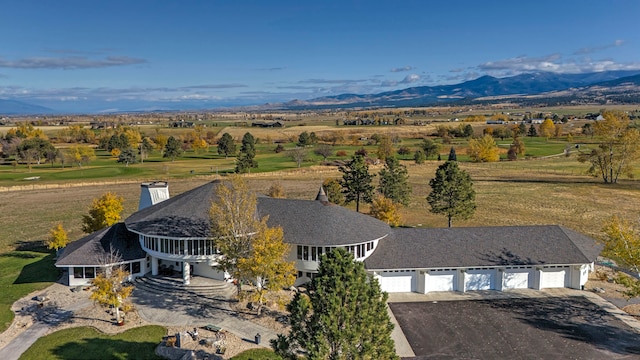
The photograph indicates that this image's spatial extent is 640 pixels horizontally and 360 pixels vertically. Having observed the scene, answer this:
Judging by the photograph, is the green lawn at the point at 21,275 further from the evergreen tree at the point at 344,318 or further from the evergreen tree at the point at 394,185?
the evergreen tree at the point at 394,185

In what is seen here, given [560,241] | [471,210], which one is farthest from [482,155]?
[560,241]

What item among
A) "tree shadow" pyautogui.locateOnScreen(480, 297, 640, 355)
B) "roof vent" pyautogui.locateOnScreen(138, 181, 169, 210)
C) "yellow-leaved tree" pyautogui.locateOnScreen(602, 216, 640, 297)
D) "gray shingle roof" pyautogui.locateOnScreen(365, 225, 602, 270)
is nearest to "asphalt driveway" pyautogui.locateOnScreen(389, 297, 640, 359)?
"tree shadow" pyautogui.locateOnScreen(480, 297, 640, 355)

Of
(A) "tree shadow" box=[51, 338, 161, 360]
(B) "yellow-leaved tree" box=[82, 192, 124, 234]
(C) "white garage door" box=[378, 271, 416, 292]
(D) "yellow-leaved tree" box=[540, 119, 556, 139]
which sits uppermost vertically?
(D) "yellow-leaved tree" box=[540, 119, 556, 139]

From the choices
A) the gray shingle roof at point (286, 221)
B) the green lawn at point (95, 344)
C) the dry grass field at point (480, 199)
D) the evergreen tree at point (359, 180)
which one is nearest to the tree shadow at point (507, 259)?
the gray shingle roof at point (286, 221)

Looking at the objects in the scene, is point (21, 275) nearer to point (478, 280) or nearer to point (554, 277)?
point (478, 280)

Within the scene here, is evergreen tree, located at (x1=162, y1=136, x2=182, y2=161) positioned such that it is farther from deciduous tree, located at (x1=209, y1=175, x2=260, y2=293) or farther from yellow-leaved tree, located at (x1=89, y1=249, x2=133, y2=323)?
deciduous tree, located at (x1=209, y1=175, x2=260, y2=293)

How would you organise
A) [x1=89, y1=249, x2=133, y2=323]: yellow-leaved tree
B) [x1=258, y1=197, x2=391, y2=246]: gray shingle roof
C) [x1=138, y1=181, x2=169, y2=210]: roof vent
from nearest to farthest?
[x1=89, y1=249, x2=133, y2=323]: yellow-leaved tree, [x1=258, y1=197, x2=391, y2=246]: gray shingle roof, [x1=138, y1=181, x2=169, y2=210]: roof vent

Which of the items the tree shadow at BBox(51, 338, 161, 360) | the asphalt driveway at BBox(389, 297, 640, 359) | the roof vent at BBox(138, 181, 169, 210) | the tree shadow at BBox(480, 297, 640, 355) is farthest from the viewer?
the roof vent at BBox(138, 181, 169, 210)
